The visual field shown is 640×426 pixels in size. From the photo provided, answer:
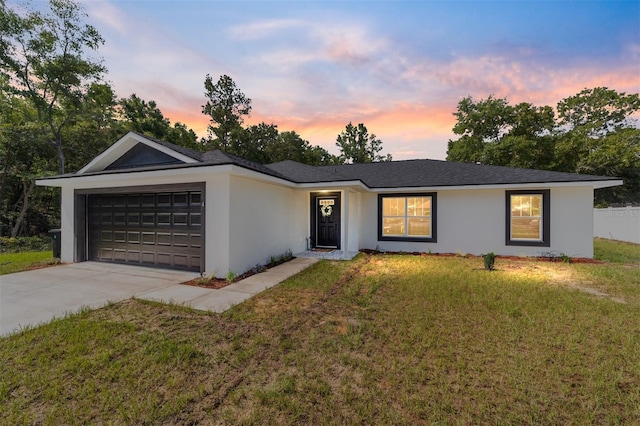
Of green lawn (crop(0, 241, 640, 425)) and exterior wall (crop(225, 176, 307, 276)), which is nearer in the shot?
green lawn (crop(0, 241, 640, 425))

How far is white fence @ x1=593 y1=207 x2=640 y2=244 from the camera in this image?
1261cm

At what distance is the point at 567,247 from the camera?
27.9 feet

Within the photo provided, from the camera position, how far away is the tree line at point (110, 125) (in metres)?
15.1

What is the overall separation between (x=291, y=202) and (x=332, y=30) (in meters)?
5.51

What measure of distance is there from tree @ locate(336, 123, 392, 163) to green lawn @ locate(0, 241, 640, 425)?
106ft

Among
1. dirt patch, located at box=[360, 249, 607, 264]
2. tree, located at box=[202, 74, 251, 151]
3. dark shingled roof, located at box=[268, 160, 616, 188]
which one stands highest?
tree, located at box=[202, 74, 251, 151]

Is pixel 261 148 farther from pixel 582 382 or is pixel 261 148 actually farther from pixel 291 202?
pixel 582 382

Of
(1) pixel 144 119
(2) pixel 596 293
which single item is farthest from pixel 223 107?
(2) pixel 596 293

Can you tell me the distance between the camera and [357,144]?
36.2 metres

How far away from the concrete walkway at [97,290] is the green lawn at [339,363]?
1.49ft

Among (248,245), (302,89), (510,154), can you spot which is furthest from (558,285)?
(510,154)

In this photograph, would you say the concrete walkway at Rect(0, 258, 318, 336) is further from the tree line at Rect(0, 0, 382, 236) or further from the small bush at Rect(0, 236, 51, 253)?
the tree line at Rect(0, 0, 382, 236)

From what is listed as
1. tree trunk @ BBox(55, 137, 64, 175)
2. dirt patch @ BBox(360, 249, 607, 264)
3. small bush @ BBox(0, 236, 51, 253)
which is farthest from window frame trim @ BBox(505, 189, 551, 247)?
tree trunk @ BBox(55, 137, 64, 175)

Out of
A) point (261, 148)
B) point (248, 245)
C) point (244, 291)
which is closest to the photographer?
point (244, 291)
